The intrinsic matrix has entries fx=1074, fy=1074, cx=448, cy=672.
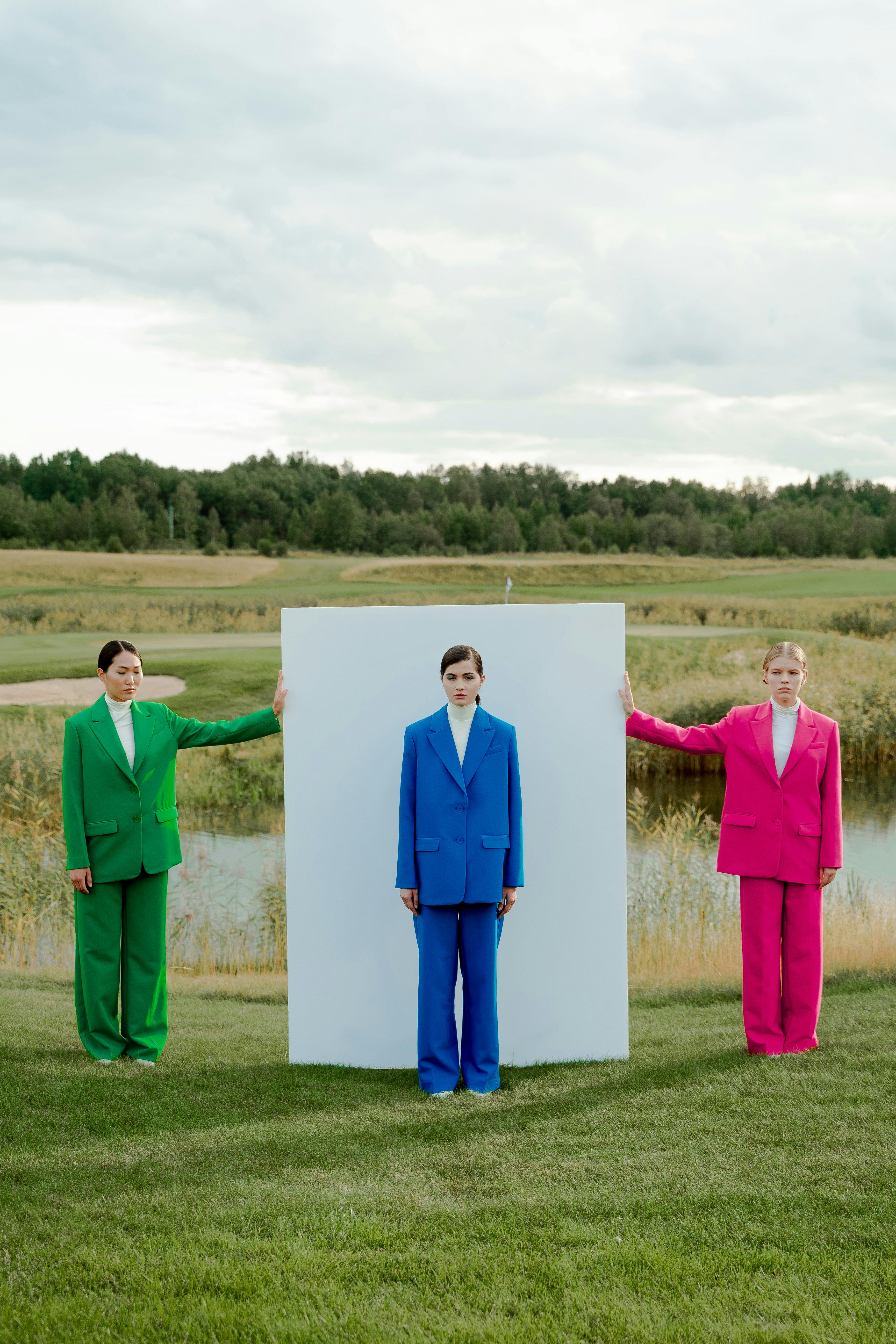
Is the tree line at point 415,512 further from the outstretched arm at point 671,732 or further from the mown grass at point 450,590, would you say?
the outstretched arm at point 671,732

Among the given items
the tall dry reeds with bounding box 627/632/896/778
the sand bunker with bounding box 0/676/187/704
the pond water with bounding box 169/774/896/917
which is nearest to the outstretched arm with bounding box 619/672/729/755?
the pond water with bounding box 169/774/896/917

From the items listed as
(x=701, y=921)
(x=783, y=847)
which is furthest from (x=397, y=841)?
(x=701, y=921)

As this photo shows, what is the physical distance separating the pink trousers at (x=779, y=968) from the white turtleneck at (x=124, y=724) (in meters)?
2.74

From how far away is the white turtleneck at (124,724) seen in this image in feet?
15.7

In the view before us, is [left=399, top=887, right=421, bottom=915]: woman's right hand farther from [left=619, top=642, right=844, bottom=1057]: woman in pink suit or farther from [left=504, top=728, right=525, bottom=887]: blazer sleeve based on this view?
[left=619, top=642, right=844, bottom=1057]: woman in pink suit

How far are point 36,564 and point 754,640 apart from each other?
20.4 meters

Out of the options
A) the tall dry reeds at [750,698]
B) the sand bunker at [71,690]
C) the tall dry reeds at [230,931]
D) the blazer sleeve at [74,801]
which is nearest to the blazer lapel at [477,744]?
the blazer sleeve at [74,801]

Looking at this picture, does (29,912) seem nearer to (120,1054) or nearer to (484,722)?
(120,1054)

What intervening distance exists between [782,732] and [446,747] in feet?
4.91

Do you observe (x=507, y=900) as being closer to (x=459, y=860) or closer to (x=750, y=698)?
(x=459, y=860)

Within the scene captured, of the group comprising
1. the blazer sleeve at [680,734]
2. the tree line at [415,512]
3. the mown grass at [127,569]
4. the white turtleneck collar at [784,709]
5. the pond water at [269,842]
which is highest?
the tree line at [415,512]

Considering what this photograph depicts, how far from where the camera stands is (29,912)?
26.9ft

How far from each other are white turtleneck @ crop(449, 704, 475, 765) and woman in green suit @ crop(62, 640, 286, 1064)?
0.81m

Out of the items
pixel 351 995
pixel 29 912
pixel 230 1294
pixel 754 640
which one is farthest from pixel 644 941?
pixel 754 640
